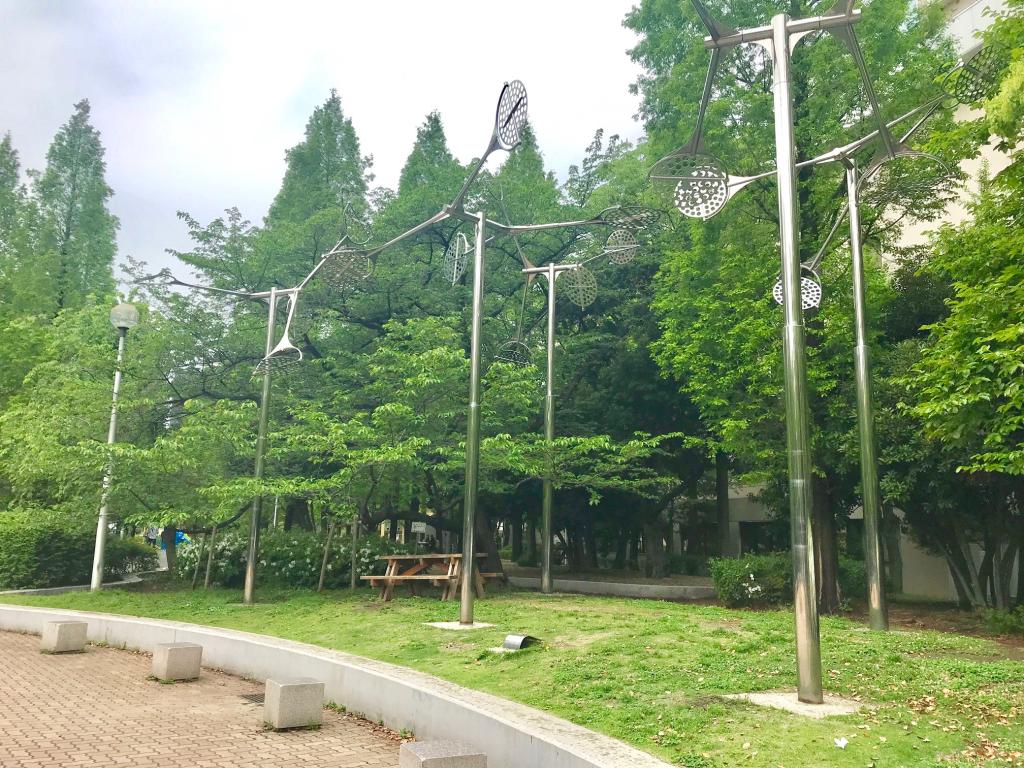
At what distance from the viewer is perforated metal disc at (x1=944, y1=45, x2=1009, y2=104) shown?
9.98 meters

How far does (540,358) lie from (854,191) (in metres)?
12.2

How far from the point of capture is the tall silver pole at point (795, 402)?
653cm

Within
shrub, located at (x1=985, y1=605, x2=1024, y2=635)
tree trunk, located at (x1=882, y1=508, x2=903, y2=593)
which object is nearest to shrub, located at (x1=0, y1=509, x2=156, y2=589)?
shrub, located at (x1=985, y1=605, x2=1024, y2=635)

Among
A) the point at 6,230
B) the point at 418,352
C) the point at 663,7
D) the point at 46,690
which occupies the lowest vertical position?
the point at 46,690

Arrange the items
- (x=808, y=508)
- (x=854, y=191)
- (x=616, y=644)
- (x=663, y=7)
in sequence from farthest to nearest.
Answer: (x=663, y=7)
(x=854, y=191)
(x=616, y=644)
(x=808, y=508)

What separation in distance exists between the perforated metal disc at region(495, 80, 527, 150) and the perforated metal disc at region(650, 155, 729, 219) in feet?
8.74

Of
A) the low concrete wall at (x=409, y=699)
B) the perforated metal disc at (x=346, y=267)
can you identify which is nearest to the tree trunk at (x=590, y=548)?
the perforated metal disc at (x=346, y=267)

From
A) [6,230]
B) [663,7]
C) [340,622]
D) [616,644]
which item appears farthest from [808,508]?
[6,230]

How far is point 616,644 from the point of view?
31.3ft

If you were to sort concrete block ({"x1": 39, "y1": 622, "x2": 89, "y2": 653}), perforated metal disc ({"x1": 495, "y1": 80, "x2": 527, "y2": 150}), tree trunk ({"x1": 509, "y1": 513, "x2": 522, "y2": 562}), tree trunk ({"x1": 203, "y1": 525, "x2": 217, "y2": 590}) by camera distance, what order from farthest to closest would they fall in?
tree trunk ({"x1": 509, "y1": 513, "x2": 522, "y2": 562}) < tree trunk ({"x1": 203, "y1": 525, "x2": 217, "y2": 590}) < concrete block ({"x1": 39, "y1": 622, "x2": 89, "y2": 653}) < perforated metal disc ({"x1": 495, "y1": 80, "x2": 527, "y2": 150})

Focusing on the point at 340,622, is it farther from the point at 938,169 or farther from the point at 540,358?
the point at 938,169

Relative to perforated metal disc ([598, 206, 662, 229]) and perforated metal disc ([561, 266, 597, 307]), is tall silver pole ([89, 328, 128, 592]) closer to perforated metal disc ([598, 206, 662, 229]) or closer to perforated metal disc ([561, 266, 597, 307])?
perforated metal disc ([561, 266, 597, 307])

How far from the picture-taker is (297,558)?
1883 centimetres

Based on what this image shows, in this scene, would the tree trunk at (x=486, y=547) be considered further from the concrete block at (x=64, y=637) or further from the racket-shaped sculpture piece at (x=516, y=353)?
the concrete block at (x=64, y=637)
